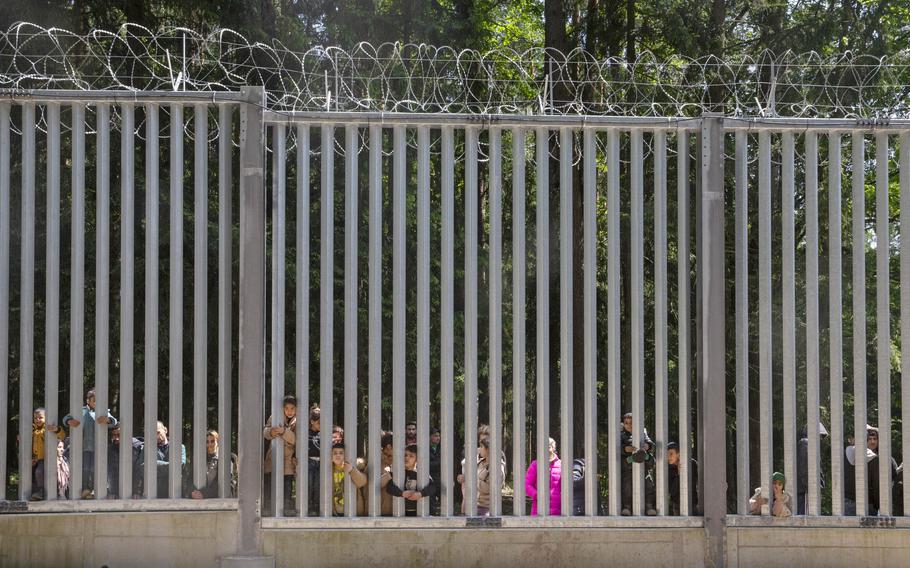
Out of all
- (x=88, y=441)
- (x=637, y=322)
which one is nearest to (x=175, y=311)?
(x=88, y=441)

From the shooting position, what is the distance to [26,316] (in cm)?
809

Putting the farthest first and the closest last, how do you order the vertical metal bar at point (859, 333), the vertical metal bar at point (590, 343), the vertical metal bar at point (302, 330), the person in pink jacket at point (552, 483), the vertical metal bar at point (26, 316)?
the person in pink jacket at point (552, 483) < the vertical metal bar at point (859, 333) < the vertical metal bar at point (590, 343) < the vertical metal bar at point (302, 330) < the vertical metal bar at point (26, 316)

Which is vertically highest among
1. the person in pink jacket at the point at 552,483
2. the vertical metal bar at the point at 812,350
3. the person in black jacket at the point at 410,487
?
the vertical metal bar at the point at 812,350

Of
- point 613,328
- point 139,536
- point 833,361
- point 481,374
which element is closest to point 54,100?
point 139,536

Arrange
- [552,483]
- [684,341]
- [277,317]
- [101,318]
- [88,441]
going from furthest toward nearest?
1. [552,483]
2. [88,441]
3. [684,341]
4. [277,317]
5. [101,318]

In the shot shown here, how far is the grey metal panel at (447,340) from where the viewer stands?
818 centimetres

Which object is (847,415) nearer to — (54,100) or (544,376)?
(544,376)

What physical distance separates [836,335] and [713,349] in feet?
3.13

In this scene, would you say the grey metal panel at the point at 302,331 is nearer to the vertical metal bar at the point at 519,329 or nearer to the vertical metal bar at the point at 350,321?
the vertical metal bar at the point at 350,321

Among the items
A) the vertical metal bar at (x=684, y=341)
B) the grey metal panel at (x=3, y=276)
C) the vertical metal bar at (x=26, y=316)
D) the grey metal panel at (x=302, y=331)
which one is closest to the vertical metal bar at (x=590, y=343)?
the vertical metal bar at (x=684, y=341)

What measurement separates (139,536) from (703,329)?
440 cm

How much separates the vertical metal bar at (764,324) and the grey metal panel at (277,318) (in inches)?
139

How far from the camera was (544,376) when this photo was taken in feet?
27.2

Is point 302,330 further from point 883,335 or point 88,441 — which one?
point 883,335
